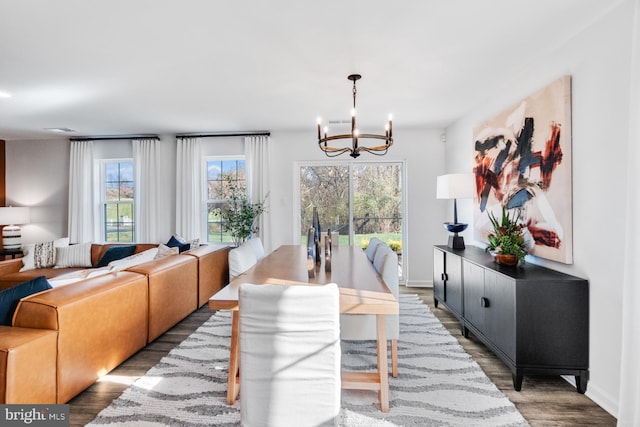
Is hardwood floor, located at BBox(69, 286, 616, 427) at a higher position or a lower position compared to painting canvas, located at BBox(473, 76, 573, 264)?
lower

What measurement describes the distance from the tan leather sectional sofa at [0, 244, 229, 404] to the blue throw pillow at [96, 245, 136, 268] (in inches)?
68.9

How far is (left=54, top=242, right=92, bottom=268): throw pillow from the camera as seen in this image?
15.5ft

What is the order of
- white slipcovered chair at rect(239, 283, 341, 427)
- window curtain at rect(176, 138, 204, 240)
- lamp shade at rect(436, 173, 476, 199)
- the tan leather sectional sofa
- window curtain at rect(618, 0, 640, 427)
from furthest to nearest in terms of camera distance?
1. window curtain at rect(176, 138, 204, 240)
2. lamp shade at rect(436, 173, 476, 199)
3. the tan leather sectional sofa
4. window curtain at rect(618, 0, 640, 427)
5. white slipcovered chair at rect(239, 283, 341, 427)

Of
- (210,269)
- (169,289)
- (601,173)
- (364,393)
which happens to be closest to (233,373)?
(364,393)

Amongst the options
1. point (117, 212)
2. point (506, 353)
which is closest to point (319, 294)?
point (506, 353)

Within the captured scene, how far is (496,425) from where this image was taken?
188 cm

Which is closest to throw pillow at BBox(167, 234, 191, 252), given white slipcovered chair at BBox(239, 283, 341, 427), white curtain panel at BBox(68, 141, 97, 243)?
white curtain panel at BBox(68, 141, 97, 243)

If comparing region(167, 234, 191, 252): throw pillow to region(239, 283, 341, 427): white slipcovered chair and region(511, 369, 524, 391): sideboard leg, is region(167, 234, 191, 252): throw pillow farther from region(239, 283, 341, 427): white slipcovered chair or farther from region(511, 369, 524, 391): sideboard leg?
region(511, 369, 524, 391): sideboard leg

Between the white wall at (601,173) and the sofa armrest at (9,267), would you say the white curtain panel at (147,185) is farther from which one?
the white wall at (601,173)

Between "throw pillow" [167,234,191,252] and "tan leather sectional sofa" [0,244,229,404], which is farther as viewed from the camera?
"throw pillow" [167,234,191,252]

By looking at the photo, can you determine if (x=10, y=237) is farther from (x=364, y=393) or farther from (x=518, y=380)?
(x=518, y=380)

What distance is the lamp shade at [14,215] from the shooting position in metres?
5.15

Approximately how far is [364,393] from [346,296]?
2.69 feet

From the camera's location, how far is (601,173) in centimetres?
210
